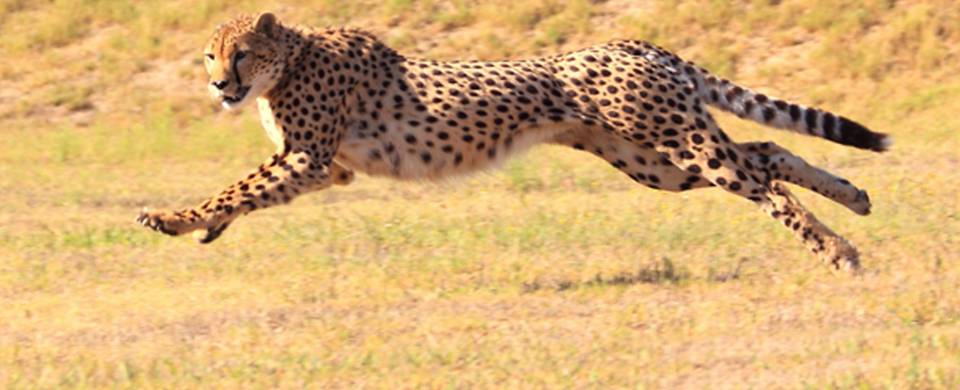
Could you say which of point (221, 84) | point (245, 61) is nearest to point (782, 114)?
point (245, 61)

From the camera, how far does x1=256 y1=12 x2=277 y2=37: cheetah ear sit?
1006 centimetres

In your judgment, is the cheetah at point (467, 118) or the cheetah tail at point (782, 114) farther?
the cheetah tail at point (782, 114)

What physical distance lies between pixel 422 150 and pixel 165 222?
4.49ft

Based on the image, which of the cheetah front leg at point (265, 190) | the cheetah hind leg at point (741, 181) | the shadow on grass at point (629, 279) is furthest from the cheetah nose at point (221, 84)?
the cheetah hind leg at point (741, 181)

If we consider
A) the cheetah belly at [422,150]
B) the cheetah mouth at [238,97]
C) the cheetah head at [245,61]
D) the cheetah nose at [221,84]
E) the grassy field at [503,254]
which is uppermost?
the cheetah head at [245,61]

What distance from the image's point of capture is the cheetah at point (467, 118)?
9.98 metres

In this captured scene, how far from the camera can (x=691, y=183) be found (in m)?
10.4

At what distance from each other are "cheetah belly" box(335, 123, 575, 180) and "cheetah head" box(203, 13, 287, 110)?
53 cm

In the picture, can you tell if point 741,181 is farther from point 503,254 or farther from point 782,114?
point 503,254

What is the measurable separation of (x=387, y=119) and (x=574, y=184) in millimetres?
4901

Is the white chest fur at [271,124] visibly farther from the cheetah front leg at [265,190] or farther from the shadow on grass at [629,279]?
the shadow on grass at [629,279]

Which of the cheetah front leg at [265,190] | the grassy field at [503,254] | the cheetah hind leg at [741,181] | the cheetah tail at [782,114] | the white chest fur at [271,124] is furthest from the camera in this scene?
the cheetah tail at [782,114]

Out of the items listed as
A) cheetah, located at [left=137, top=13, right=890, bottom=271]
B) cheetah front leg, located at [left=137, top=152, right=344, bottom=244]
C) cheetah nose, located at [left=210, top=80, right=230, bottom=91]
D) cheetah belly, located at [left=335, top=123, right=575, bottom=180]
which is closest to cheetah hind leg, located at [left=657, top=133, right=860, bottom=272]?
cheetah, located at [left=137, top=13, right=890, bottom=271]

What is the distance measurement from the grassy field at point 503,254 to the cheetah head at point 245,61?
101 cm
